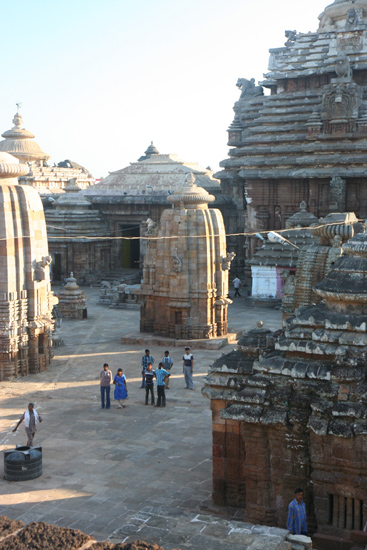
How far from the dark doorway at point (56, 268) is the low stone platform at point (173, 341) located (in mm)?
16141

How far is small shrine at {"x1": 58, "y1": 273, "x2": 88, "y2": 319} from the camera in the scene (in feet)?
97.8

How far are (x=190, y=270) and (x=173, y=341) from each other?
2.37 metres

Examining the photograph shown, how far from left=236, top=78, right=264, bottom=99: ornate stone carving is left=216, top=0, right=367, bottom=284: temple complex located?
2.75 meters

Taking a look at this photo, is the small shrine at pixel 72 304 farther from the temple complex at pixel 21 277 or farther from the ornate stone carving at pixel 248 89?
the ornate stone carving at pixel 248 89

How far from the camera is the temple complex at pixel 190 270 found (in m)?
24.2

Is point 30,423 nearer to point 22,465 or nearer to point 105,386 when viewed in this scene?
point 22,465

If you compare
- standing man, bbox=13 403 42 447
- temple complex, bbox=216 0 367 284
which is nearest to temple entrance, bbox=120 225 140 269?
temple complex, bbox=216 0 367 284

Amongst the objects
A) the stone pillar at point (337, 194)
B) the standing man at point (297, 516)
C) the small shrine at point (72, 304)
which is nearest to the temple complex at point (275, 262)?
the stone pillar at point (337, 194)

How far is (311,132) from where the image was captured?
3525 centimetres

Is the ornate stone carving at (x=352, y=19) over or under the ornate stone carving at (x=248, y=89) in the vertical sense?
over

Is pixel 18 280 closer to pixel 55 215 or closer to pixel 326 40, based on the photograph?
pixel 55 215

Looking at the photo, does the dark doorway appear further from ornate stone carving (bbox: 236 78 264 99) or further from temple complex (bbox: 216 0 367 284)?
ornate stone carving (bbox: 236 78 264 99)

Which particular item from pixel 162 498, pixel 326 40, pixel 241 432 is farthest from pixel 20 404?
pixel 326 40

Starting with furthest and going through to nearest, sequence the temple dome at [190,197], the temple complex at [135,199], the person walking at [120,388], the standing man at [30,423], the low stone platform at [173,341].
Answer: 1. the temple complex at [135,199]
2. the temple dome at [190,197]
3. the low stone platform at [173,341]
4. the person walking at [120,388]
5. the standing man at [30,423]
